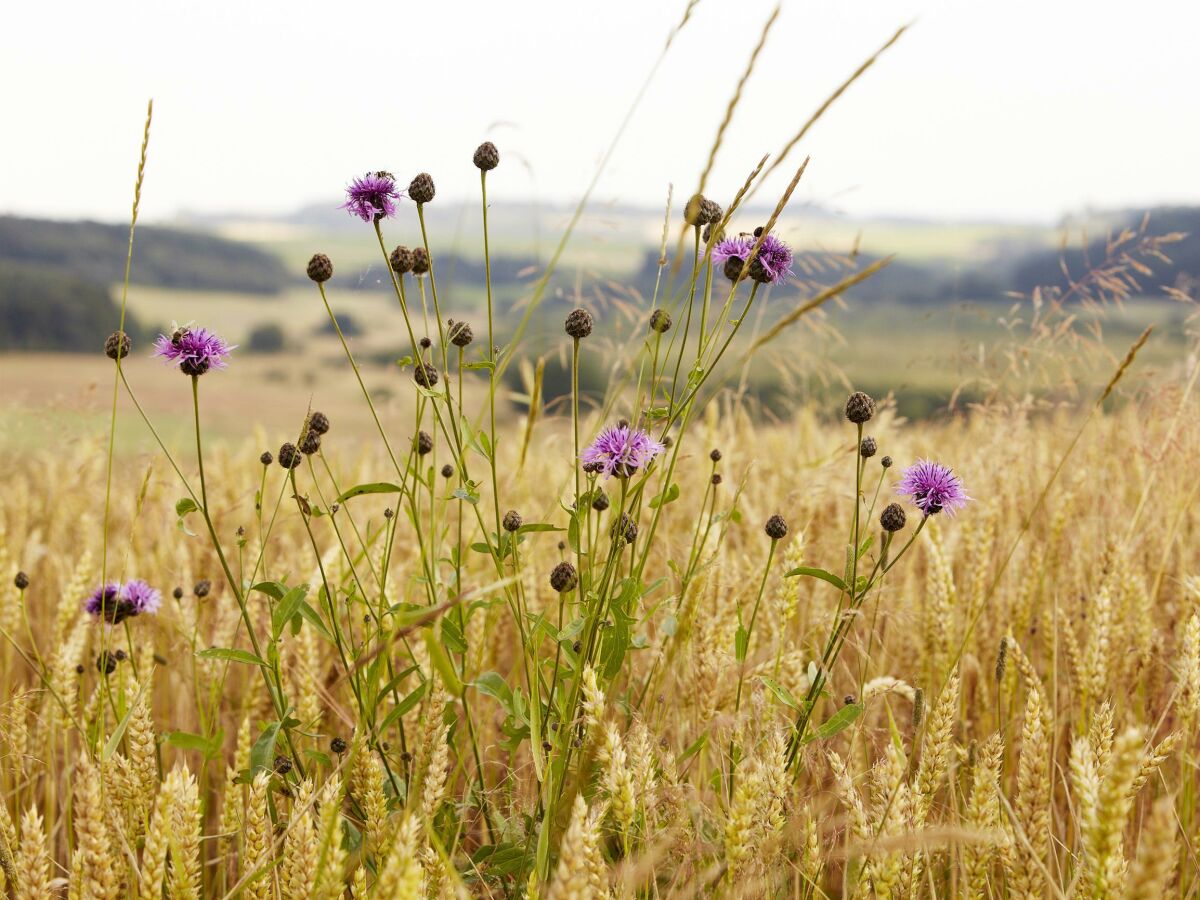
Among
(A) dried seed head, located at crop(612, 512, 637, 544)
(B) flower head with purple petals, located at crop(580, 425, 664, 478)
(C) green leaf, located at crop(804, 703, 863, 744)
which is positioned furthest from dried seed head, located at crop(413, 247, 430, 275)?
(C) green leaf, located at crop(804, 703, 863, 744)

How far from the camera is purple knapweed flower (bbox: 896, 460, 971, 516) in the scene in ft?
5.08

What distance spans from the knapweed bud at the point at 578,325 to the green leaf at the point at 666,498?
0.98 ft

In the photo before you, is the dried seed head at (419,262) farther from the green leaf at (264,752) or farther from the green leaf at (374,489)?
the green leaf at (264,752)

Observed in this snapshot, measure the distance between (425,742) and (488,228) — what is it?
0.85 meters

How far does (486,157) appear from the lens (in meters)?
1.65

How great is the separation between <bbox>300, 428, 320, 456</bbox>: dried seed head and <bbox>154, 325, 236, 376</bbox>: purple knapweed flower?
19 centimetres

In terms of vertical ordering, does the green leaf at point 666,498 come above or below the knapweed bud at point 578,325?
below

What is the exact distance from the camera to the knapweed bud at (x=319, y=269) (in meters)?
1.62

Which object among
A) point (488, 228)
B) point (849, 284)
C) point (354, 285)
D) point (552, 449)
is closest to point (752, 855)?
point (849, 284)

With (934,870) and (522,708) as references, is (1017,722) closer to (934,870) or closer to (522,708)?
(934,870)

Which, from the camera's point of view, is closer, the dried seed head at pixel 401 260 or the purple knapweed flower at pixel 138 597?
the dried seed head at pixel 401 260

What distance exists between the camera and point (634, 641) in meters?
1.55

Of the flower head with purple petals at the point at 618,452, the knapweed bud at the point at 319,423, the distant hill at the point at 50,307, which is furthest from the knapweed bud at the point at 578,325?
the distant hill at the point at 50,307

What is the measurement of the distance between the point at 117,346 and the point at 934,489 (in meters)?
1.44
